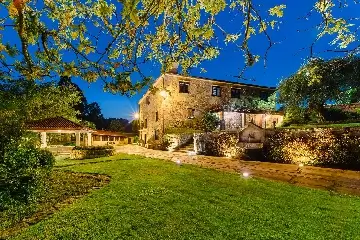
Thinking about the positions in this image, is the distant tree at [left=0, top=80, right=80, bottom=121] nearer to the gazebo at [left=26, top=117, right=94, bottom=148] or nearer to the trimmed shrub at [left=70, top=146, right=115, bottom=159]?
the gazebo at [left=26, top=117, right=94, bottom=148]

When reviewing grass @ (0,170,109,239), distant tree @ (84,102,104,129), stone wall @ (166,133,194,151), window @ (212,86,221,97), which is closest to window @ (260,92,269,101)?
window @ (212,86,221,97)

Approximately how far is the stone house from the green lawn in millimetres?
21696

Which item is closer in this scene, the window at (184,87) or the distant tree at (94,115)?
the window at (184,87)

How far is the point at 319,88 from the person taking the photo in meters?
22.0

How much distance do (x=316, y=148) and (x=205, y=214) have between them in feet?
33.1

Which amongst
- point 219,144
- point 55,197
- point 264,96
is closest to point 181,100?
point 219,144

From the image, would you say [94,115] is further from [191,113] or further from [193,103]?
[193,103]

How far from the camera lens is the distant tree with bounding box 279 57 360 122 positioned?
65.6ft

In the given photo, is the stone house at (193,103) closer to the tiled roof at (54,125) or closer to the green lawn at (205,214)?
the tiled roof at (54,125)

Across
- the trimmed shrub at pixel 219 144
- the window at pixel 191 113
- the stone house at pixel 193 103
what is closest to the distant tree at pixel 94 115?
the stone house at pixel 193 103

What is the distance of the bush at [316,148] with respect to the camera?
12859mm

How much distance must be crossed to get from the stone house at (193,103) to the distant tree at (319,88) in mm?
7439

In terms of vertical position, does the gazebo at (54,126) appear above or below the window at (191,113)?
below

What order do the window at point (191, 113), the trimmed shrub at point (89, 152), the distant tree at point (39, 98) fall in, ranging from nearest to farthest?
the trimmed shrub at point (89, 152) < the distant tree at point (39, 98) < the window at point (191, 113)
